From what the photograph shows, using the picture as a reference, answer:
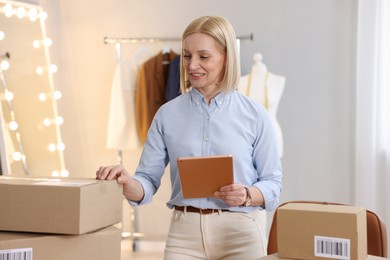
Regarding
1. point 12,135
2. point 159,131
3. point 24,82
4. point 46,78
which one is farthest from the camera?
point 46,78

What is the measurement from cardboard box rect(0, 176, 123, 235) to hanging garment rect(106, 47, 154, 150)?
2.93 metres

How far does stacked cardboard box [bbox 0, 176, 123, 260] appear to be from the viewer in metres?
1.37

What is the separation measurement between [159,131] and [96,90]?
298cm

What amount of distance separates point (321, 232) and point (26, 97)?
2.76 m

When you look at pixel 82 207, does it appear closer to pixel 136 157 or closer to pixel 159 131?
pixel 159 131

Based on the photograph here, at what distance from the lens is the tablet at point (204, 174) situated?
157 cm

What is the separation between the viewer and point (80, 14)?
4.74 m

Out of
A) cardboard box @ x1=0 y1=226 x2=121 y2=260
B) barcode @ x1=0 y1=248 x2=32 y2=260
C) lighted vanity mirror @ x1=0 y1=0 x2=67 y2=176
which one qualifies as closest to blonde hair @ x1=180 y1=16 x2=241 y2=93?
cardboard box @ x1=0 y1=226 x2=121 y2=260

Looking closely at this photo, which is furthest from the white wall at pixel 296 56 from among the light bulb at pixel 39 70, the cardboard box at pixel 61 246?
the cardboard box at pixel 61 246

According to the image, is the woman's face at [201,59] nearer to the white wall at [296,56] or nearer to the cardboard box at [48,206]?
the cardboard box at [48,206]

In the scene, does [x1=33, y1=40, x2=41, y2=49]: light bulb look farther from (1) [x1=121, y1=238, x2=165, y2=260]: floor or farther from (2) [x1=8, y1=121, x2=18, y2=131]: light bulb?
(1) [x1=121, y1=238, x2=165, y2=260]: floor

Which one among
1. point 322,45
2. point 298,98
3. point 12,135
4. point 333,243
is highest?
point 322,45

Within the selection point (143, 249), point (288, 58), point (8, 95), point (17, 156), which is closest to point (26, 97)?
point (8, 95)

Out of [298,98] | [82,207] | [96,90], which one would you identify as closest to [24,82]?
[96,90]
